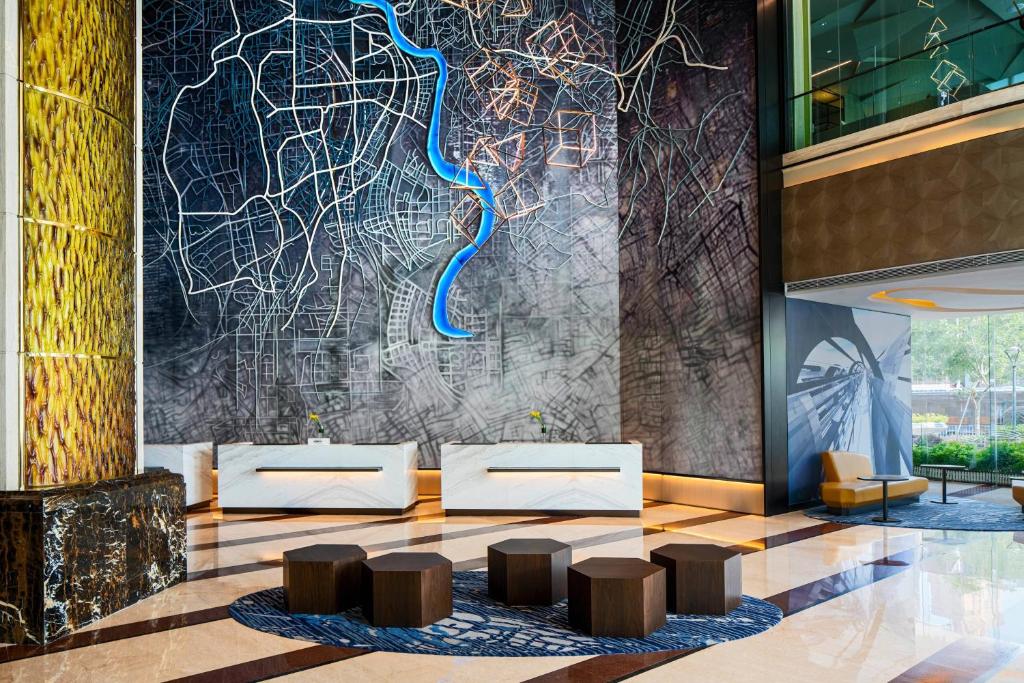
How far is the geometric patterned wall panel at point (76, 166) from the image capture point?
17.3ft

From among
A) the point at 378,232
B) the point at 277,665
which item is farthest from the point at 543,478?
the point at 277,665

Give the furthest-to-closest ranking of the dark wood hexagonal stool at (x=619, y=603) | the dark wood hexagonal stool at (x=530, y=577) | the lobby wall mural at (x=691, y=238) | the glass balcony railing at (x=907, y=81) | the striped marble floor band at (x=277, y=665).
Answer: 1. the lobby wall mural at (x=691, y=238)
2. the glass balcony railing at (x=907, y=81)
3. the dark wood hexagonal stool at (x=530, y=577)
4. the dark wood hexagonal stool at (x=619, y=603)
5. the striped marble floor band at (x=277, y=665)

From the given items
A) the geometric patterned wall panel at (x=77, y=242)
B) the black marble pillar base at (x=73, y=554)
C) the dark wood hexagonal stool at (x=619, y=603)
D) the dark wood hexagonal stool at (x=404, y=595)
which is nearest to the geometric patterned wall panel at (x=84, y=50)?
the geometric patterned wall panel at (x=77, y=242)

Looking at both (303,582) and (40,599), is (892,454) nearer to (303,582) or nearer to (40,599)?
(303,582)

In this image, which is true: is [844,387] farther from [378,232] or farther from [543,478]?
[378,232]

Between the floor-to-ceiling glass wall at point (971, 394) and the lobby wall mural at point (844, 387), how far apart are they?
183 centimetres

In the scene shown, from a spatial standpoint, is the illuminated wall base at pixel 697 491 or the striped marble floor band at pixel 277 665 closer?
the striped marble floor band at pixel 277 665

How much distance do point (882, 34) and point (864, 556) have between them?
6.06 metres

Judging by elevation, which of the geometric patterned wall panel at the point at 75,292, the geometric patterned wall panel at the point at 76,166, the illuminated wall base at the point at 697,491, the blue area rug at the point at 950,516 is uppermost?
the geometric patterned wall panel at the point at 76,166

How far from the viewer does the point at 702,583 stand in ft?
17.1

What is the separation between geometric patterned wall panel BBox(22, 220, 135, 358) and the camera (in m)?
5.23

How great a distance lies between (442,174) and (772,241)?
461cm

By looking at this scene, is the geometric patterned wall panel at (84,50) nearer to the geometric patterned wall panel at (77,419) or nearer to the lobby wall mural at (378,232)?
the geometric patterned wall panel at (77,419)

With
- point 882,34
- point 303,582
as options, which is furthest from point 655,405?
point 303,582
